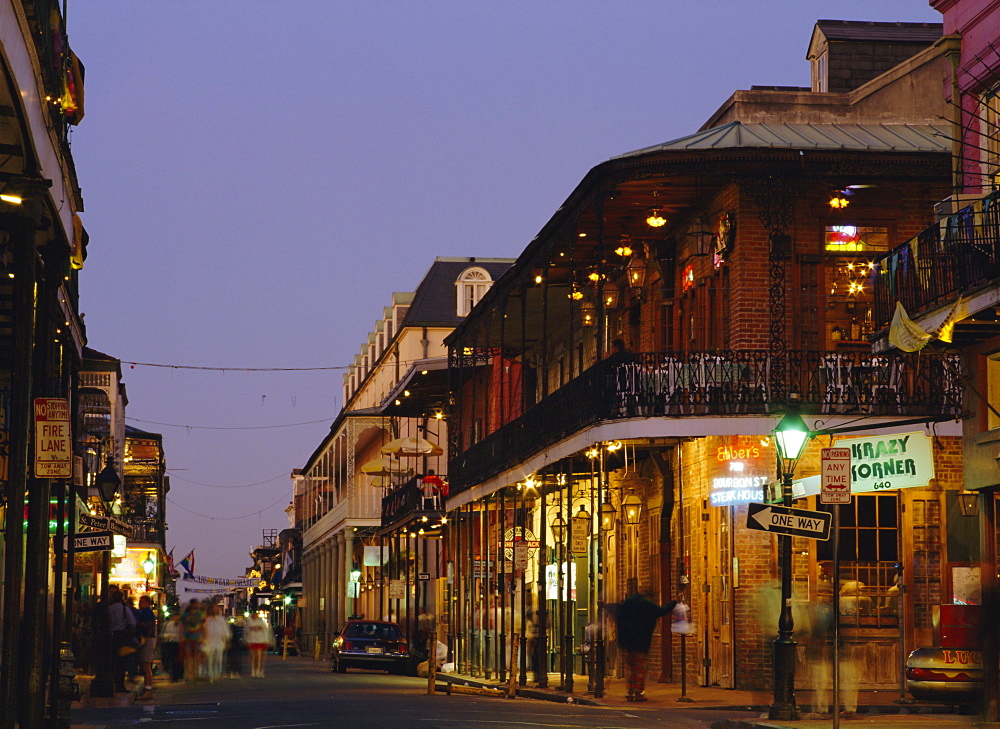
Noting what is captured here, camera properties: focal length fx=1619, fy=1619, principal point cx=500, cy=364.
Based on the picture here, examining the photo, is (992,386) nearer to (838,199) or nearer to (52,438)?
(838,199)

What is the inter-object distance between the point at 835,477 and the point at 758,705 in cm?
573

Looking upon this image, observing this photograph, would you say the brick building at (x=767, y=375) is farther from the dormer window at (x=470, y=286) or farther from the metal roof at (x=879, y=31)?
the dormer window at (x=470, y=286)

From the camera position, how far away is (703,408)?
2348cm

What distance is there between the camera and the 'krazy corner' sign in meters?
21.0

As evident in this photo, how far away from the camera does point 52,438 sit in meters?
14.1

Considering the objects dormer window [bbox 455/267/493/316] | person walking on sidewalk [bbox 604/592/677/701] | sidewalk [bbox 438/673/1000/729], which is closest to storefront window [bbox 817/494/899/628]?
sidewalk [bbox 438/673/1000/729]

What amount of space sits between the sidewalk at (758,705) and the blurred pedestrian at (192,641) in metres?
6.02

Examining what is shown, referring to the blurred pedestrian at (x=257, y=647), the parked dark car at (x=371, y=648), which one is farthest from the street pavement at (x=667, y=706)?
the parked dark car at (x=371, y=648)

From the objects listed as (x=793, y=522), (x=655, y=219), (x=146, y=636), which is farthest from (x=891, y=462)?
(x=146, y=636)

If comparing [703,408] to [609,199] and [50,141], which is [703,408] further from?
[50,141]

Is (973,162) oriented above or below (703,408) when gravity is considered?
above

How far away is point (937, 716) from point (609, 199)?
34.1ft

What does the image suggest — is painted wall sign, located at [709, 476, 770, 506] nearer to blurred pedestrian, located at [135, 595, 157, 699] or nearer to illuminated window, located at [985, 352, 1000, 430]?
illuminated window, located at [985, 352, 1000, 430]

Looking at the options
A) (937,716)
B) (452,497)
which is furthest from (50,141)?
(452,497)
